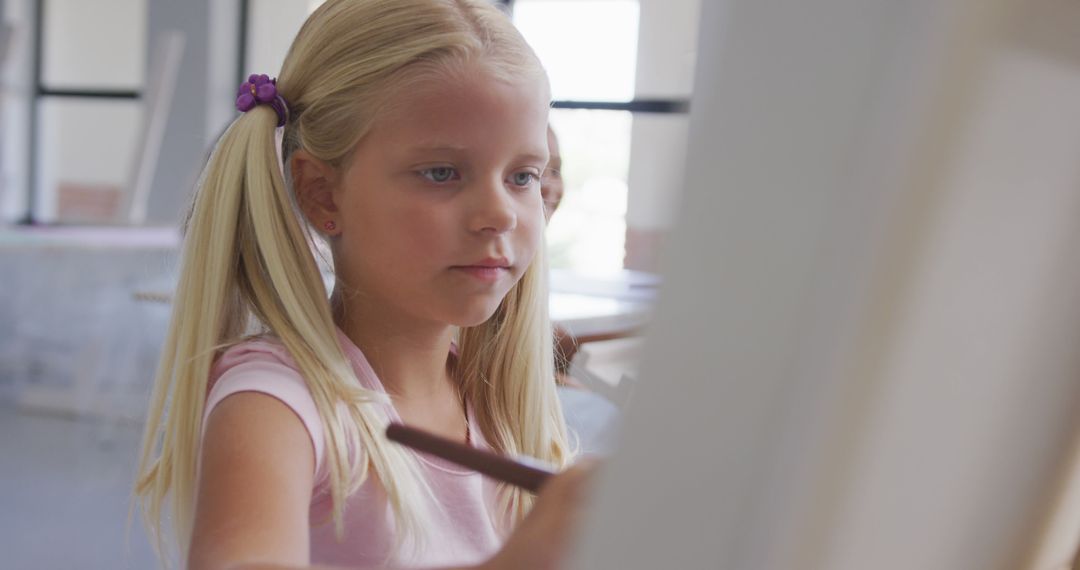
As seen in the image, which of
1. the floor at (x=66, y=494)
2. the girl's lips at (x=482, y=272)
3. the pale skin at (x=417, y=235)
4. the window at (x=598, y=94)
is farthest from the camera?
the window at (x=598, y=94)

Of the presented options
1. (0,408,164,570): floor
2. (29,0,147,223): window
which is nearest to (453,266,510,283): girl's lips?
(0,408,164,570): floor

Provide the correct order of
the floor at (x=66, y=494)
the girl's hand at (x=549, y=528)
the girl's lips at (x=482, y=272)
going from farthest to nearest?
the floor at (x=66, y=494) < the girl's lips at (x=482, y=272) < the girl's hand at (x=549, y=528)

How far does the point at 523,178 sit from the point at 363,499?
0.23m

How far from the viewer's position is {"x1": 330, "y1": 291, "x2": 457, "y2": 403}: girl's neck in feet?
2.35

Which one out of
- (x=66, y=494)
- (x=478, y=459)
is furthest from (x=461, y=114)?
(x=66, y=494)

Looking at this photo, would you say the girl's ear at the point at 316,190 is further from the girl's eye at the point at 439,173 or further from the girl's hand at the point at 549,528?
the girl's hand at the point at 549,528

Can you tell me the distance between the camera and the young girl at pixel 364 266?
24.2 inches

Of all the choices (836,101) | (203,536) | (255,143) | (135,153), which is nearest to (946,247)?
(836,101)

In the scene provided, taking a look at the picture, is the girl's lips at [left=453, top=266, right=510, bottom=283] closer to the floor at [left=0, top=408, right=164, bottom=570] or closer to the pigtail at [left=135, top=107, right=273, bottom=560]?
the pigtail at [left=135, top=107, right=273, bottom=560]

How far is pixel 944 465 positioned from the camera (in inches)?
9.3

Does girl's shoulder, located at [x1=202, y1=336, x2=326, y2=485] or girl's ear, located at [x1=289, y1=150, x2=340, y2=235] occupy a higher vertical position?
girl's ear, located at [x1=289, y1=150, x2=340, y2=235]

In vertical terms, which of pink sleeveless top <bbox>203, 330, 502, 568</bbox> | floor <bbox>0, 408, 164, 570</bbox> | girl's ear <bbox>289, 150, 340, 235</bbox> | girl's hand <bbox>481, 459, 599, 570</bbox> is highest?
girl's ear <bbox>289, 150, 340, 235</bbox>

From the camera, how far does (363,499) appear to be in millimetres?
625

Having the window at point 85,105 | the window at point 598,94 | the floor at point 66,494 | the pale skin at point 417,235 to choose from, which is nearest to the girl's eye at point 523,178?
the pale skin at point 417,235
